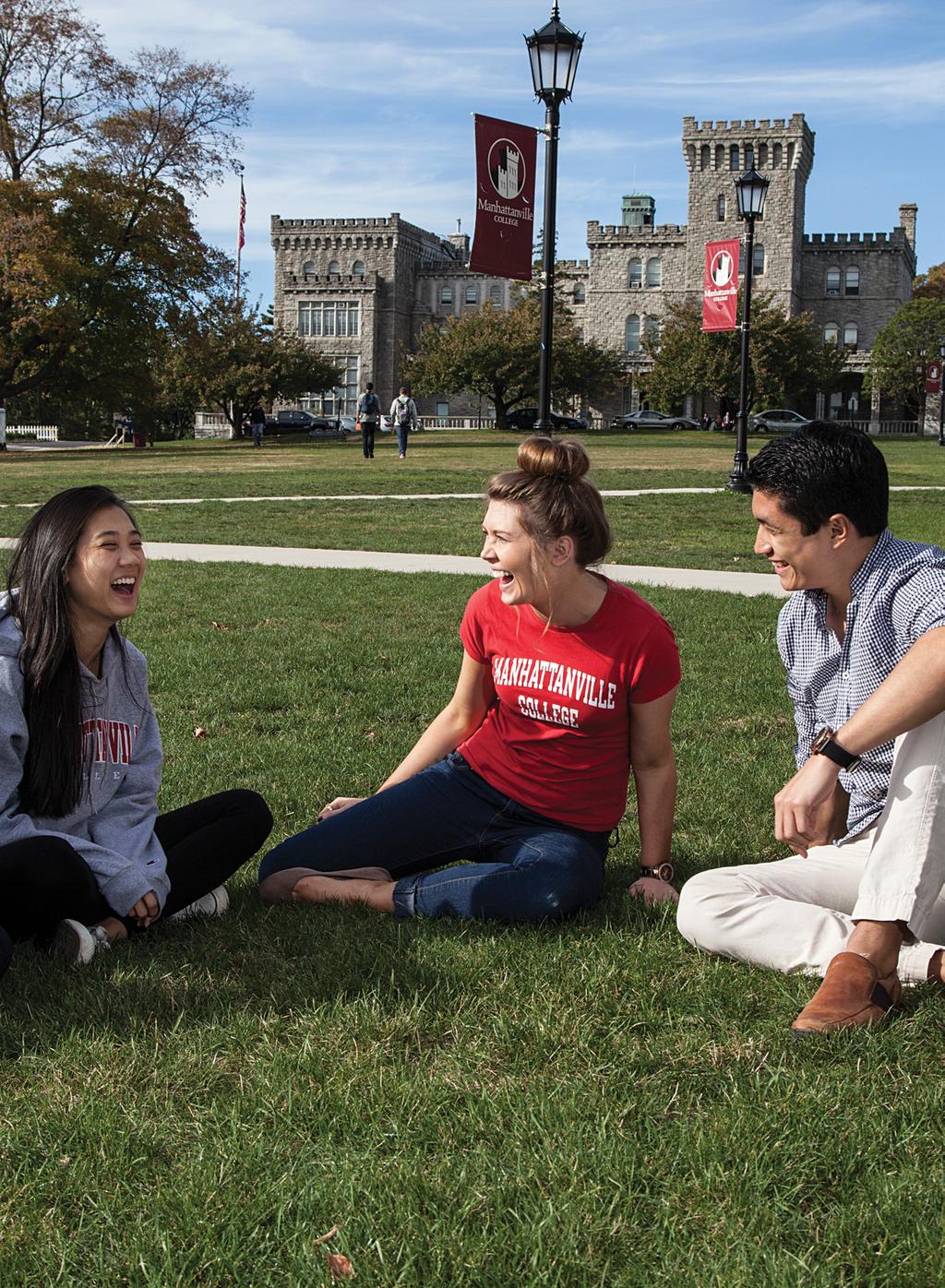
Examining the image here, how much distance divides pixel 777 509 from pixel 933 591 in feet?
1.31

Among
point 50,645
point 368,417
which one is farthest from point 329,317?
point 50,645

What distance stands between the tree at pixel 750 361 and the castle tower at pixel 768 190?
1386 centimetres

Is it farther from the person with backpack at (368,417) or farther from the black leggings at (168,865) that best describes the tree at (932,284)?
the black leggings at (168,865)

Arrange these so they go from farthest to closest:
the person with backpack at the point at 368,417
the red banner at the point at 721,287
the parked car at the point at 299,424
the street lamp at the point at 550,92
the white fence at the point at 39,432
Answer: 1. the white fence at the point at 39,432
2. the parked car at the point at 299,424
3. the person with backpack at the point at 368,417
4. the red banner at the point at 721,287
5. the street lamp at the point at 550,92

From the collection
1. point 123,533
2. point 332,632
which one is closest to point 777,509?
point 123,533

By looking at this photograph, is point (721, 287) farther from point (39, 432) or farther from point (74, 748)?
point (39, 432)

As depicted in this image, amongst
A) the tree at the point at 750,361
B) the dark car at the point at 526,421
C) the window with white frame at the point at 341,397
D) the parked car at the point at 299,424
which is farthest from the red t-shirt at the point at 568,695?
the window with white frame at the point at 341,397

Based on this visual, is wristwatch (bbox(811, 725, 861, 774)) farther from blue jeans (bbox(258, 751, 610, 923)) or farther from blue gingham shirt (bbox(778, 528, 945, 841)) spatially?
blue jeans (bbox(258, 751, 610, 923))

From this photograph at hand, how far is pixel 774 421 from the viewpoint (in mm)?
59625

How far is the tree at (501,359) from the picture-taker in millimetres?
60750

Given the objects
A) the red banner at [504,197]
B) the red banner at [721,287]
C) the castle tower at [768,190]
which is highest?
the castle tower at [768,190]

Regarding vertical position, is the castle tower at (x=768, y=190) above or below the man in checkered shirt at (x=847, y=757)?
above

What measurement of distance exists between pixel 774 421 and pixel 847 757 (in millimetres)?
59241

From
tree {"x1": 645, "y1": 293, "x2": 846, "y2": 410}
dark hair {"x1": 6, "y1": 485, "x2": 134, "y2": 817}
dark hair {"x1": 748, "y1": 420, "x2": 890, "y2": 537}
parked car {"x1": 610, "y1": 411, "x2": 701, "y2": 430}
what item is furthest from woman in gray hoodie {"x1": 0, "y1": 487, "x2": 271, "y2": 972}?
parked car {"x1": 610, "y1": 411, "x2": 701, "y2": 430}
